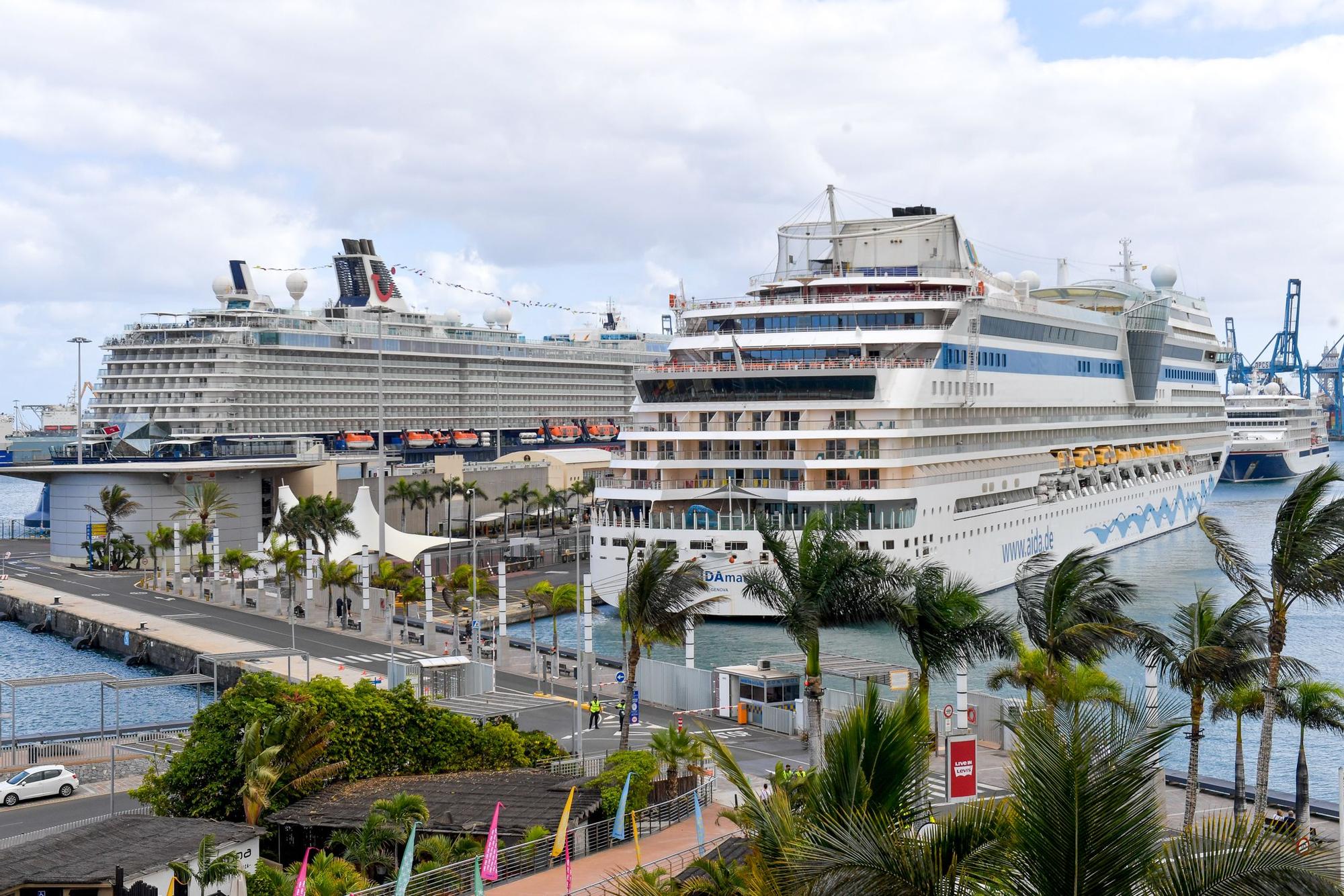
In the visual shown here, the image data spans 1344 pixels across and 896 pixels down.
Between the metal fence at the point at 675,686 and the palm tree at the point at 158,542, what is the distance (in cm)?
3204

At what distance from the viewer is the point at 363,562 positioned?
53062 millimetres

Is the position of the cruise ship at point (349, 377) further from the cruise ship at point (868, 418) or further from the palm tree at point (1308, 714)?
the palm tree at point (1308, 714)

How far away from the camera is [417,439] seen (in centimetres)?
9844

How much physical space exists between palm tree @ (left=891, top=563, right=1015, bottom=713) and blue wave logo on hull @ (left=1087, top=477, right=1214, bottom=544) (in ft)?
136

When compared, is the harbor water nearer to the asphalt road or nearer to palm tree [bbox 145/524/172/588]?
palm tree [bbox 145/524/172/588]

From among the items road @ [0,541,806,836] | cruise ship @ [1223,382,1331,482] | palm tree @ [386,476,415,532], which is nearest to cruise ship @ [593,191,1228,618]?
road @ [0,541,806,836]

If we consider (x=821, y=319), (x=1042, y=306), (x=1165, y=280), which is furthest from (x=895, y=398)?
(x=1165, y=280)

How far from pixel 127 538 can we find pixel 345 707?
1804 inches

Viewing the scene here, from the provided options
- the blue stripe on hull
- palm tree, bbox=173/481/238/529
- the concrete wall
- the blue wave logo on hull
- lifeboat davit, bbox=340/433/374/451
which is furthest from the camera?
the blue stripe on hull

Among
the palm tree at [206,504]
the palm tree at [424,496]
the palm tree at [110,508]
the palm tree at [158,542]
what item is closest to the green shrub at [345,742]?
the palm tree at [158,542]

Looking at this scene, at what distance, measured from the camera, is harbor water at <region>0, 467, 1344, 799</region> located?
2916 centimetres

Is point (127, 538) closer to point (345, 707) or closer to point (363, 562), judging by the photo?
point (363, 562)

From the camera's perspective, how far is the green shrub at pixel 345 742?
843 inches

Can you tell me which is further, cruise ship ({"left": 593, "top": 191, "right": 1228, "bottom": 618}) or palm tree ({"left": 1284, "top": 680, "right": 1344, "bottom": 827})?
cruise ship ({"left": 593, "top": 191, "right": 1228, "bottom": 618})
